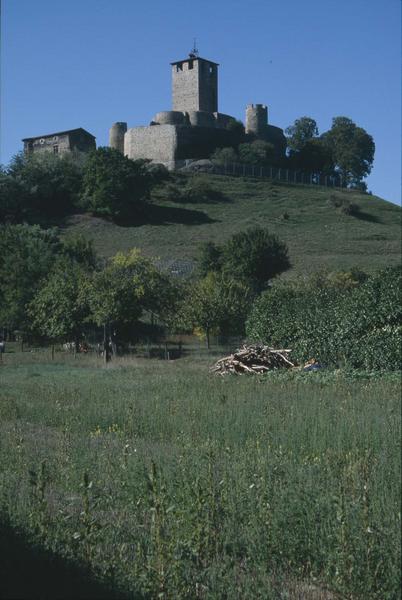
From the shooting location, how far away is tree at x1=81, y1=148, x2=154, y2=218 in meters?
65.6

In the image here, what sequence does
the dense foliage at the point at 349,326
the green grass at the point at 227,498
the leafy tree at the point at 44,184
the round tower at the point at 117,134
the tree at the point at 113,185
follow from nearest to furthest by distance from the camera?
1. the green grass at the point at 227,498
2. the dense foliage at the point at 349,326
3. the leafy tree at the point at 44,184
4. the tree at the point at 113,185
5. the round tower at the point at 117,134

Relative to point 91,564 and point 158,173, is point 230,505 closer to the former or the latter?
point 91,564

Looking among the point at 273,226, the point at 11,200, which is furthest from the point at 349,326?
the point at 11,200

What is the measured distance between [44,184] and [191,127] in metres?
24.0

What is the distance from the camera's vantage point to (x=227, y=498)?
629 centimetres

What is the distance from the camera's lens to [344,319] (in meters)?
21.3

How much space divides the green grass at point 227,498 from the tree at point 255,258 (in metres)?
39.0

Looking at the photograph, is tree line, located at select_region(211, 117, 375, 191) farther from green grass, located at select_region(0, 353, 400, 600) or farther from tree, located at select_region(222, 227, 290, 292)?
green grass, located at select_region(0, 353, 400, 600)

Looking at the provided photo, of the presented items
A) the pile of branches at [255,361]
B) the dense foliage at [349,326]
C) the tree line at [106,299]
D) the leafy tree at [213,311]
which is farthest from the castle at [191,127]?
the pile of branches at [255,361]

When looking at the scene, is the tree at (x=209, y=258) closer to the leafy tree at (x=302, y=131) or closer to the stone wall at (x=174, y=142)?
the stone wall at (x=174, y=142)

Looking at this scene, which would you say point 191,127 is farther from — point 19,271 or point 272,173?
point 19,271

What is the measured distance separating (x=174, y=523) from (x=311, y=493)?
1.06 m

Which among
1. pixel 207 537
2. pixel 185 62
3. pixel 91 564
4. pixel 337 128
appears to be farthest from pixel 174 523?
pixel 337 128

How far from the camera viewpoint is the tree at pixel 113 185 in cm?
6562
